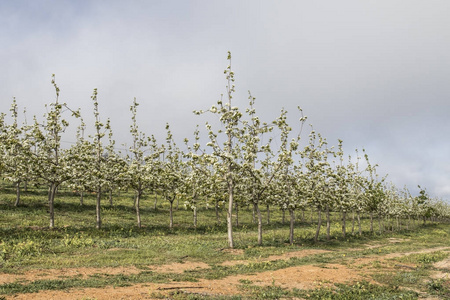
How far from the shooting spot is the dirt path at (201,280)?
13344mm

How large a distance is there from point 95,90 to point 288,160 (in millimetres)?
23323

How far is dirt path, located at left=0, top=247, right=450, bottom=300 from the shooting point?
13344 millimetres

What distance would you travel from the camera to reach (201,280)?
17.2m

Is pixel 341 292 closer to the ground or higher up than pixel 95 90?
closer to the ground

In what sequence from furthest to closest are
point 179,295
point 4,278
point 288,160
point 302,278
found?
point 288,160 → point 302,278 → point 4,278 → point 179,295

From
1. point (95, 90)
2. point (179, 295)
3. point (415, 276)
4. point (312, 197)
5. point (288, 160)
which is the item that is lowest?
point (415, 276)

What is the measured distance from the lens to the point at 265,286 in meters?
16.2

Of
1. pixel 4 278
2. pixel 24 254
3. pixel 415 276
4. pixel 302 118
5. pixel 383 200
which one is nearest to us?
pixel 4 278

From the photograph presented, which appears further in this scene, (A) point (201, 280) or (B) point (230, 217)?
(B) point (230, 217)

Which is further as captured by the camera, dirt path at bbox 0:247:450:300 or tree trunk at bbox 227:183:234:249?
tree trunk at bbox 227:183:234:249

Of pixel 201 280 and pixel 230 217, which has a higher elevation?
pixel 230 217

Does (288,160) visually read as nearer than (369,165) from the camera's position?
Yes

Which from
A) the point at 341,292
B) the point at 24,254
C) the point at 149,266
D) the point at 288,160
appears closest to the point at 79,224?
the point at 24,254

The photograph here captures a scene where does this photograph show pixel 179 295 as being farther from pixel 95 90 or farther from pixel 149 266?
pixel 95 90
